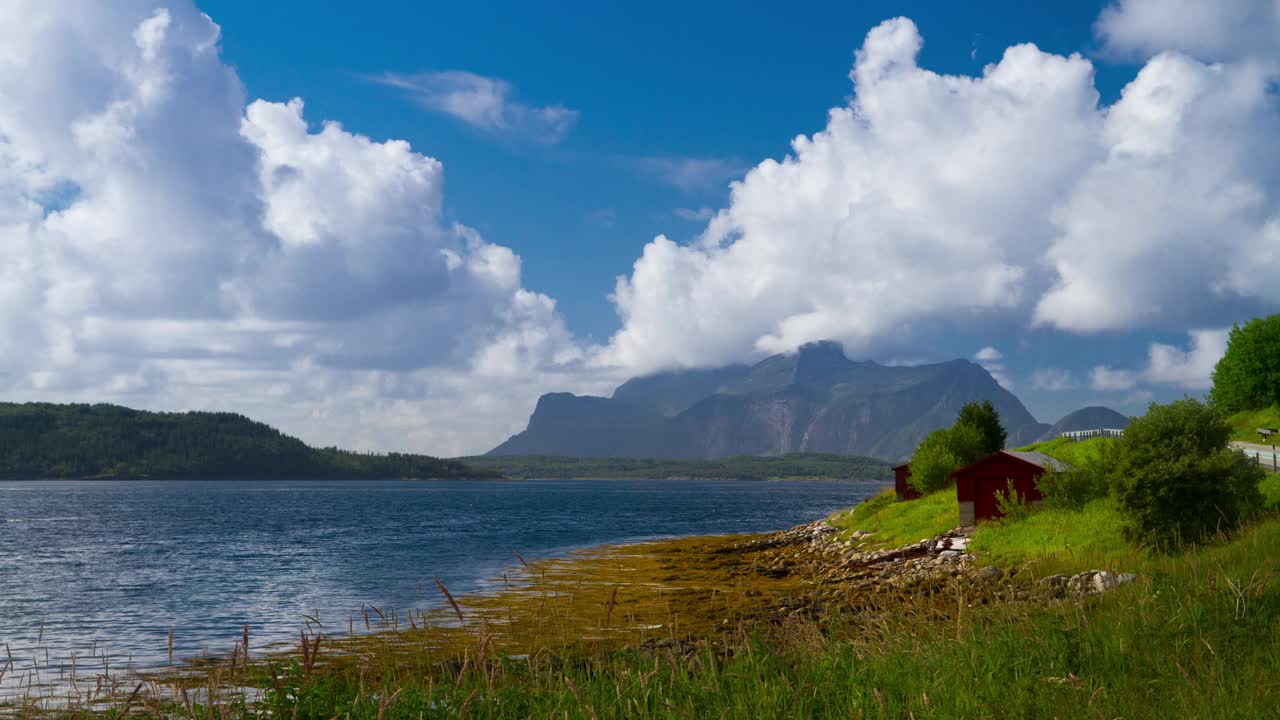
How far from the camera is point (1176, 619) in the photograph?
30.8 feet

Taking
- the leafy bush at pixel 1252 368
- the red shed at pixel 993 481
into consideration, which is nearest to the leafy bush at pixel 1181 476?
the red shed at pixel 993 481

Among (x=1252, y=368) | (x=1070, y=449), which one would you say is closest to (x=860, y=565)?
(x=1070, y=449)

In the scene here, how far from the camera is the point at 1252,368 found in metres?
79.0

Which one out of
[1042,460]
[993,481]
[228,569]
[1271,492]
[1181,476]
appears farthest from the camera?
[228,569]

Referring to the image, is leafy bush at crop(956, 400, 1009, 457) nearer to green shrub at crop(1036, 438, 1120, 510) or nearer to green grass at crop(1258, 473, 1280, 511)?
green shrub at crop(1036, 438, 1120, 510)

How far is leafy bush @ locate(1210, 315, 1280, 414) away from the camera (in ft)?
255

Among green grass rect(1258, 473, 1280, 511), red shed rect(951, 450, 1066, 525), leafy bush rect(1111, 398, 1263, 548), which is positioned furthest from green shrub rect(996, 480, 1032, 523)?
green grass rect(1258, 473, 1280, 511)

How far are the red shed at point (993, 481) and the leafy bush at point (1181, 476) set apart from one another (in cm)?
1280

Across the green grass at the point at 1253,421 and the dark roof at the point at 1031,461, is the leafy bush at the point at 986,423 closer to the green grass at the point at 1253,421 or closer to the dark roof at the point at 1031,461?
the green grass at the point at 1253,421

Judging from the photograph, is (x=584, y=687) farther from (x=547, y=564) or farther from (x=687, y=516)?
(x=687, y=516)

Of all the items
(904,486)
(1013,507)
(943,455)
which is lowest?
(904,486)

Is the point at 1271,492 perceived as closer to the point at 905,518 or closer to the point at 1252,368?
the point at 905,518

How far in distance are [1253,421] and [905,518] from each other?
4646 centimetres

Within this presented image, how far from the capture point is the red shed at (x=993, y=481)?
4497 centimetres
